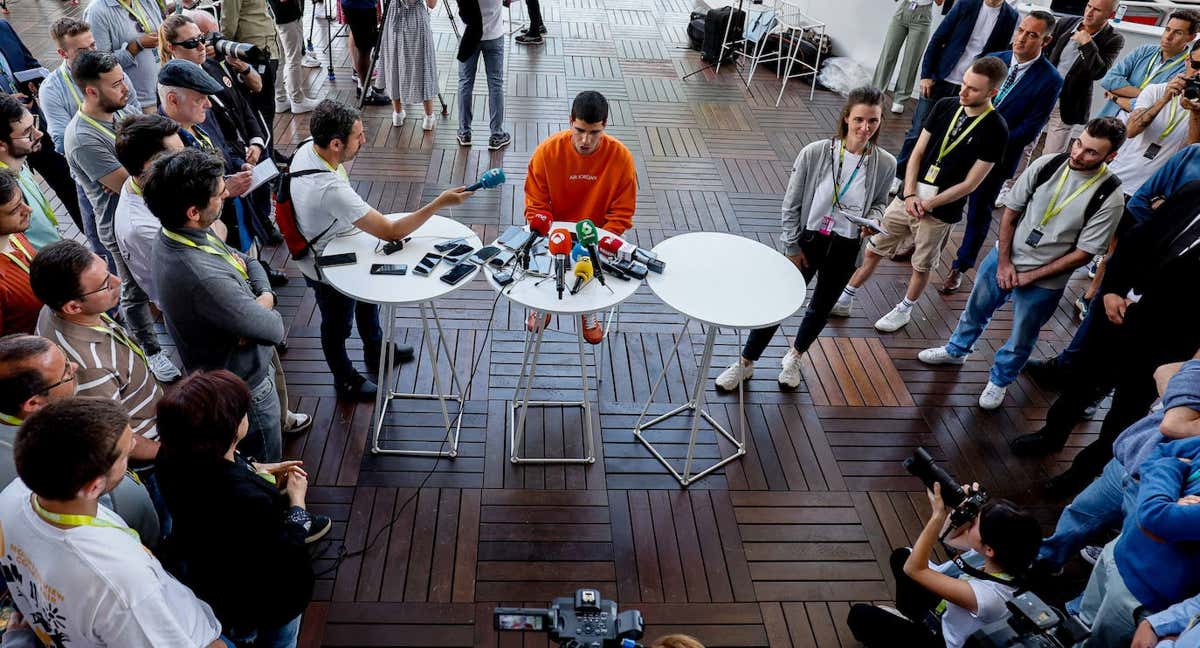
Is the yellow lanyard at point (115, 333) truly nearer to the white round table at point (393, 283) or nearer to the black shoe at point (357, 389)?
the white round table at point (393, 283)

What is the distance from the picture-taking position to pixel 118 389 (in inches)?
85.9

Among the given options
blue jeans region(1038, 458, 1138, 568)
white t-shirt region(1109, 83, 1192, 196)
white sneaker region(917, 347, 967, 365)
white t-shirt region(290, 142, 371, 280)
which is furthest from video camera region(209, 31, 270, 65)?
white t-shirt region(1109, 83, 1192, 196)

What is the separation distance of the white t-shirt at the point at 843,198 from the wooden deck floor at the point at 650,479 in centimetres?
96

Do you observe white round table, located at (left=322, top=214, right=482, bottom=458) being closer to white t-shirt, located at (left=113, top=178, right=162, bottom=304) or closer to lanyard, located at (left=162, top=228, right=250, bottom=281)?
lanyard, located at (left=162, top=228, right=250, bottom=281)

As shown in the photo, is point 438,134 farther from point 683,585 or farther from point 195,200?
point 683,585

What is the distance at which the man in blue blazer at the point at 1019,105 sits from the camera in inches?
167

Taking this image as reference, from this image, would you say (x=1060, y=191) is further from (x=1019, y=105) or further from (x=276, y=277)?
(x=276, y=277)

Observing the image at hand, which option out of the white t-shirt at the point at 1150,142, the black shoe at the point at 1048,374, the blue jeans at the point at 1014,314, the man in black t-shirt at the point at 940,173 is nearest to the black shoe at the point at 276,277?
the man in black t-shirt at the point at 940,173

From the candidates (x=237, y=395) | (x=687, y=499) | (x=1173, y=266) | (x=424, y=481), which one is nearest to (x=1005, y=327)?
(x=1173, y=266)

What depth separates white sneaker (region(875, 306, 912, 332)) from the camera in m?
4.25

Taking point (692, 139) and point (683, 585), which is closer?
point (683, 585)

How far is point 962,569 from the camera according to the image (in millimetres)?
2166

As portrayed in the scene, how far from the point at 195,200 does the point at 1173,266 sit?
3.72 m

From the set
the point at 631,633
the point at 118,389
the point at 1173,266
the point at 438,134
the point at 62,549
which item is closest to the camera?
the point at 62,549
